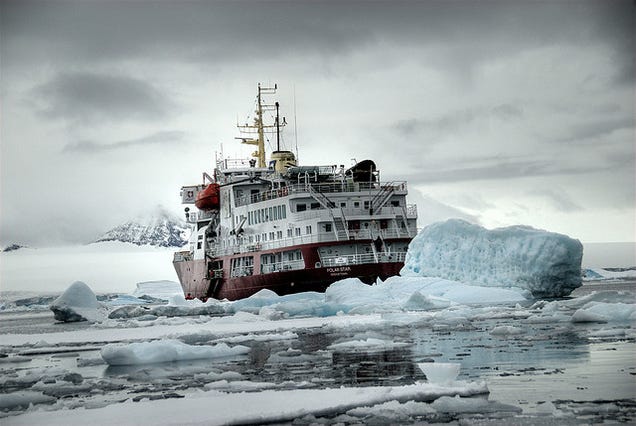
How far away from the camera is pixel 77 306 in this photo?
35062 mm

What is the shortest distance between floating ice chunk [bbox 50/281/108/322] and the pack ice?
13.6 m

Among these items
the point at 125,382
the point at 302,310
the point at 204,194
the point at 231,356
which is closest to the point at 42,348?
the point at 231,356

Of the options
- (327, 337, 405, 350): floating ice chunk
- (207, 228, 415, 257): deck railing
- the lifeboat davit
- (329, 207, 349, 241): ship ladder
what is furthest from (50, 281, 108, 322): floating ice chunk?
(327, 337, 405, 350): floating ice chunk

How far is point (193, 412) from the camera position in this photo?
1037cm

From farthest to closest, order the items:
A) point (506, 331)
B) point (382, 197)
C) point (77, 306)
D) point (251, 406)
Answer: point (382, 197) < point (77, 306) < point (506, 331) < point (251, 406)

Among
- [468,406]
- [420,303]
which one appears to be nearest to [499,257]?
[420,303]

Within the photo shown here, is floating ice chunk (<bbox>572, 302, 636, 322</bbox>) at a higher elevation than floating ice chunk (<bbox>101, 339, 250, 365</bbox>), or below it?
higher

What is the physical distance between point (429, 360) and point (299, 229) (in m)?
23.7

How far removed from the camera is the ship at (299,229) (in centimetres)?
3628

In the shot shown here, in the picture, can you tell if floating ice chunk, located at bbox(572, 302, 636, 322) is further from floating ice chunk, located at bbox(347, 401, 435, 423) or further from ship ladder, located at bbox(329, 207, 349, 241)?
ship ladder, located at bbox(329, 207, 349, 241)

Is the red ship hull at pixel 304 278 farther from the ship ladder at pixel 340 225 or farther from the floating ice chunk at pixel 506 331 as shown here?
the floating ice chunk at pixel 506 331

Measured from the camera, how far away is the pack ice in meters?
29.1

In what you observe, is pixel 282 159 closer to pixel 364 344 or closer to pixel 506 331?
pixel 506 331

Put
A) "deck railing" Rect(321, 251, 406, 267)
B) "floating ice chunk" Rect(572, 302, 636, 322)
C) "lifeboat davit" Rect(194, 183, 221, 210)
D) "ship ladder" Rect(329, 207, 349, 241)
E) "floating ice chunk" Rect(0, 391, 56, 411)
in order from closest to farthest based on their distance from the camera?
"floating ice chunk" Rect(0, 391, 56, 411) → "floating ice chunk" Rect(572, 302, 636, 322) → "deck railing" Rect(321, 251, 406, 267) → "ship ladder" Rect(329, 207, 349, 241) → "lifeboat davit" Rect(194, 183, 221, 210)
